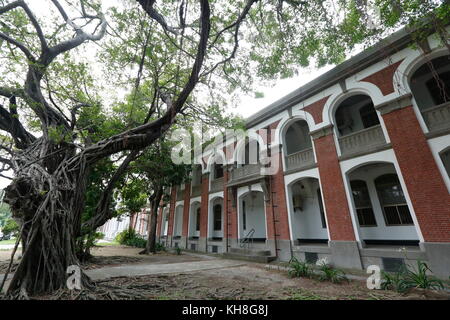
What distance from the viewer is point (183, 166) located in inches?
558

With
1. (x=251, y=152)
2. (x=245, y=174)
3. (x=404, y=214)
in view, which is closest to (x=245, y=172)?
(x=245, y=174)

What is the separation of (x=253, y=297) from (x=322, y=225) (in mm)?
7577

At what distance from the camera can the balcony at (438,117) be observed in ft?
20.4

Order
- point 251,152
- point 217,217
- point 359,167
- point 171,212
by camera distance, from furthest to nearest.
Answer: point 171,212 < point 217,217 < point 251,152 < point 359,167

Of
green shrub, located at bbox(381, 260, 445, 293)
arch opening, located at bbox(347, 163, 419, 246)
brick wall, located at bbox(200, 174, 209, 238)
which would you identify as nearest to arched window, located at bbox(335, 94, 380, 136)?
arch opening, located at bbox(347, 163, 419, 246)

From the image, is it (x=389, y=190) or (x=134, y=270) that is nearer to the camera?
(x=134, y=270)

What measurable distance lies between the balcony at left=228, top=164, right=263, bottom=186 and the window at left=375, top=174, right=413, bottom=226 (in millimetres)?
5514

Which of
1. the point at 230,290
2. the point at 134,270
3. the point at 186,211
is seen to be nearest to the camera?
the point at 230,290

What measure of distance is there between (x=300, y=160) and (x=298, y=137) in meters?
2.61

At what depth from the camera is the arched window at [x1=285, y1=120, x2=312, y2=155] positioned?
11.4 metres

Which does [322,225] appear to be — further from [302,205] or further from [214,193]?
→ [214,193]

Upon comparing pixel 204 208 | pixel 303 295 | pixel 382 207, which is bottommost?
pixel 303 295

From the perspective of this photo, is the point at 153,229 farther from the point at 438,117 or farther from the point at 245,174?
the point at 438,117

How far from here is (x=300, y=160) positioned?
974 centimetres
